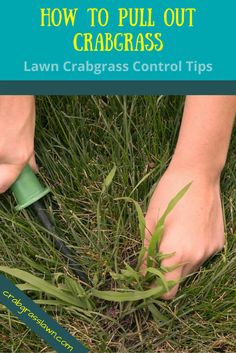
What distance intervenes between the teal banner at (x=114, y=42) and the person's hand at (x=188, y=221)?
0.17 m

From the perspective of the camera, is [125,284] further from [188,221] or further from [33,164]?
[33,164]

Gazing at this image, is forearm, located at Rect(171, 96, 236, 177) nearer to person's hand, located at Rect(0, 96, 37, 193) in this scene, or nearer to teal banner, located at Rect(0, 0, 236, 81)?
teal banner, located at Rect(0, 0, 236, 81)

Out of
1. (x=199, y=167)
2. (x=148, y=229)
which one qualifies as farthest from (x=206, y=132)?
(x=148, y=229)

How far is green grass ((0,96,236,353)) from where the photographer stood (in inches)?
34.6

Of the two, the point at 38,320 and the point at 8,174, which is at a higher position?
the point at 8,174

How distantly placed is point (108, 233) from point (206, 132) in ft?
0.79

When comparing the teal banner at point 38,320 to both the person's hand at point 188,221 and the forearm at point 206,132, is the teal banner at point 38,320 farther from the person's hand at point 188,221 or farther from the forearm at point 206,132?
the forearm at point 206,132

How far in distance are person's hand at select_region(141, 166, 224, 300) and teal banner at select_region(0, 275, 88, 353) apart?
0.16 meters

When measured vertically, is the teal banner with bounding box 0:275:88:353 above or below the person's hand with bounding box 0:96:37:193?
below

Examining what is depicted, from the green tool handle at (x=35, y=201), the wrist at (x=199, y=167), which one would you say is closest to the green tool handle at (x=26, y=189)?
the green tool handle at (x=35, y=201)

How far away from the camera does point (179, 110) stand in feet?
3.26

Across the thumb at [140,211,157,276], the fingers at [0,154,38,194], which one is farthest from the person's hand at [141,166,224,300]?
the fingers at [0,154,38,194]

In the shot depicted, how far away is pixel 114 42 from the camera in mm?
837

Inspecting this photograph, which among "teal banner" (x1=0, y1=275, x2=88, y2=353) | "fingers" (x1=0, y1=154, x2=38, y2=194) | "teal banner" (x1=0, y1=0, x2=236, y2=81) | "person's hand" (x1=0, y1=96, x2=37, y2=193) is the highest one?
"teal banner" (x1=0, y1=0, x2=236, y2=81)
